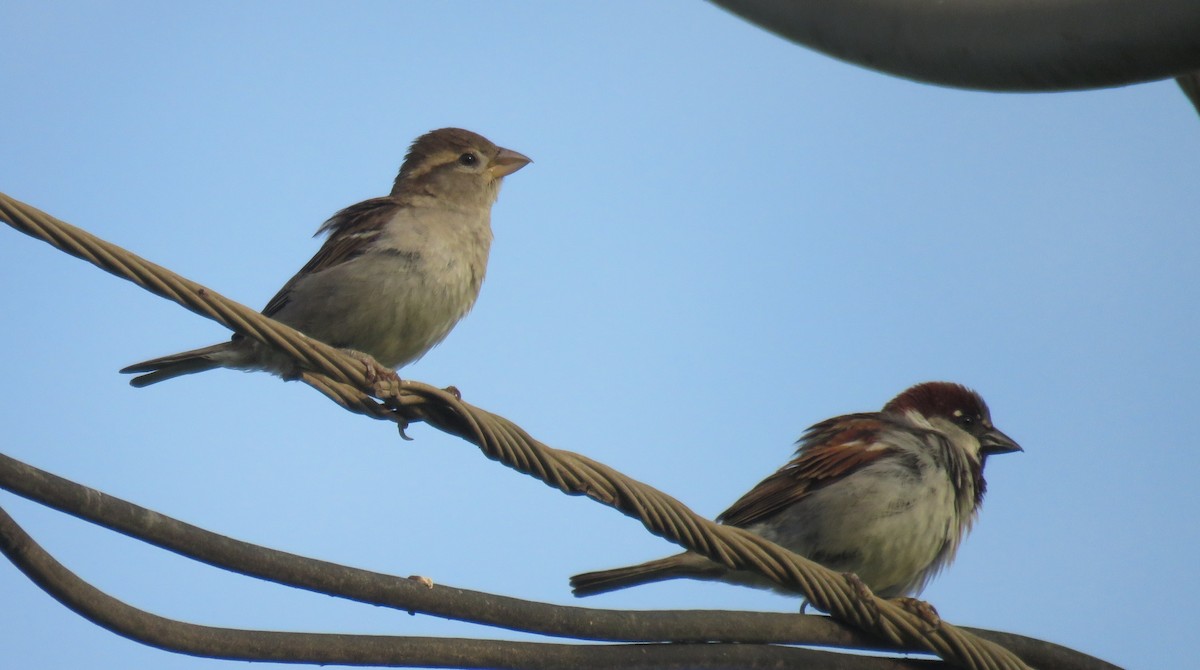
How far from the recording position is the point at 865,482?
5766mm

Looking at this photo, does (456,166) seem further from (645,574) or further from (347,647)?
(347,647)

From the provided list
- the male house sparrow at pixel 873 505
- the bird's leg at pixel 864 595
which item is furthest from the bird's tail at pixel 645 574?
the bird's leg at pixel 864 595

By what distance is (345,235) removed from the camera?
651 cm

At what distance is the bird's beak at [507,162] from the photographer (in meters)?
7.28

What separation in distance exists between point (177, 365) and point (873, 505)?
3472mm

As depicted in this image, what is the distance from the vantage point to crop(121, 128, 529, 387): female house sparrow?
240 inches

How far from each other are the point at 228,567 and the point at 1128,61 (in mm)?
2085

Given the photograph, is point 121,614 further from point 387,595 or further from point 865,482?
point 865,482

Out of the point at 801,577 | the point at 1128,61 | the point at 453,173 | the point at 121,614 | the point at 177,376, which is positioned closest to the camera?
the point at 1128,61

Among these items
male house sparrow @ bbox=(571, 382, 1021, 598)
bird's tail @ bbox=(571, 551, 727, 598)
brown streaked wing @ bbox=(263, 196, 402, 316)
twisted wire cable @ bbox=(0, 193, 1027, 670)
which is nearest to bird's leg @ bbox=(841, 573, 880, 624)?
twisted wire cable @ bbox=(0, 193, 1027, 670)

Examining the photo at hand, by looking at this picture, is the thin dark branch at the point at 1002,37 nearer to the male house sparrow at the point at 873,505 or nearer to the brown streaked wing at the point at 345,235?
the male house sparrow at the point at 873,505

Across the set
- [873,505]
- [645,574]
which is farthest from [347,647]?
[873,505]

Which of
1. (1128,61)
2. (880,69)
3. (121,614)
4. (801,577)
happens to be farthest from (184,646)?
(1128,61)

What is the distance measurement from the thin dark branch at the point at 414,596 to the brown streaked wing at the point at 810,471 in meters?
2.07
